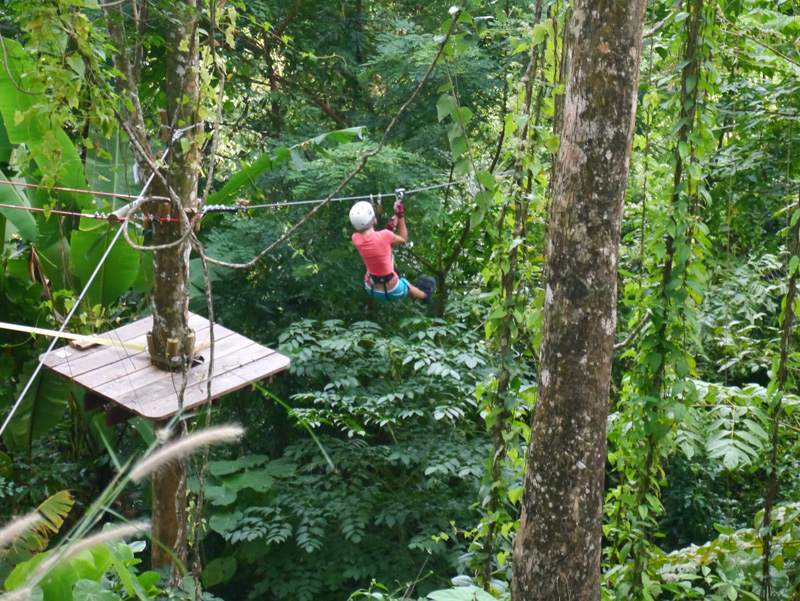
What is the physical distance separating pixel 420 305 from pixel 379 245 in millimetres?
1481

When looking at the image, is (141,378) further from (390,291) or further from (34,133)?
(34,133)

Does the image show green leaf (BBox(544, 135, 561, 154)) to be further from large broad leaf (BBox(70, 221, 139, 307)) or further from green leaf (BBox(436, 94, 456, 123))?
large broad leaf (BBox(70, 221, 139, 307))

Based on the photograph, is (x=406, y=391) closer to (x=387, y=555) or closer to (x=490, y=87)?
(x=387, y=555)

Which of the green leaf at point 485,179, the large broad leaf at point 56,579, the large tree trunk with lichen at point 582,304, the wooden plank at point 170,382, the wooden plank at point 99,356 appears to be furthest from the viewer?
the wooden plank at point 99,356

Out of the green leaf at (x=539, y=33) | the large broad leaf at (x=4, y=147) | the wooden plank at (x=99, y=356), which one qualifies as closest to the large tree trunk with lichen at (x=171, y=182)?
the wooden plank at (x=99, y=356)

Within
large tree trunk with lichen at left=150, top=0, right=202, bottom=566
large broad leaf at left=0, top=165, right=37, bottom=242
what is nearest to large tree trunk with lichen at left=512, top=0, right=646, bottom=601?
large tree trunk with lichen at left=150, top=0, right=202, bottom=566

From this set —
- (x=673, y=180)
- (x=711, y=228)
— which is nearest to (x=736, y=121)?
(x=711, y=228)

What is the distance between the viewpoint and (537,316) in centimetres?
260

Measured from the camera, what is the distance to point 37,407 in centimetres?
514

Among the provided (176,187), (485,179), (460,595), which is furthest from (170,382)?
(460,595)

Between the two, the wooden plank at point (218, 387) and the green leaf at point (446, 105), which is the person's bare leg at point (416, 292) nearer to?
the wooden plank at point (218, 387)

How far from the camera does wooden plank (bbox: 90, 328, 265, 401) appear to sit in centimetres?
340

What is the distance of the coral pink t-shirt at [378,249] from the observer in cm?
439

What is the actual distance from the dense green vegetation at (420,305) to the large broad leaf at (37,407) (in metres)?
0.02
